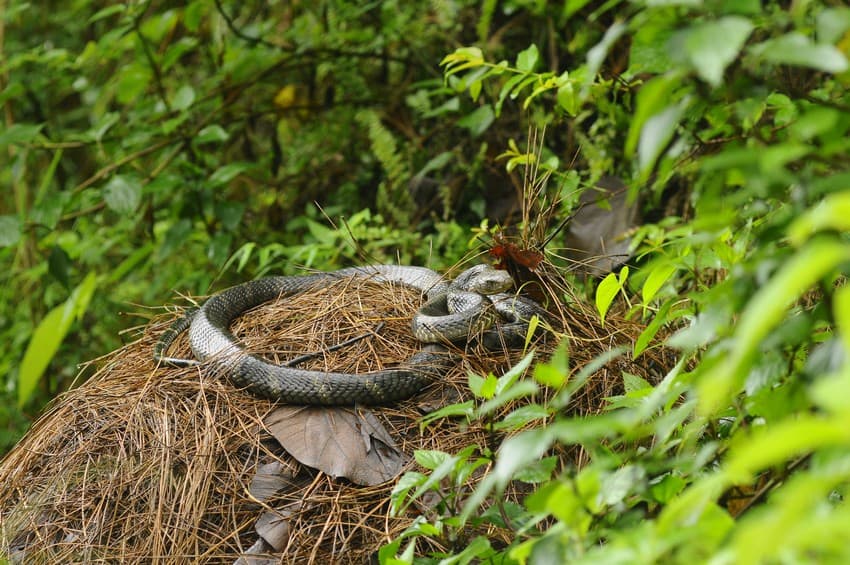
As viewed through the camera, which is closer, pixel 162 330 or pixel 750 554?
pixel 750 554

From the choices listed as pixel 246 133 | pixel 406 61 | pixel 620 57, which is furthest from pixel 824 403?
pixel 246 133

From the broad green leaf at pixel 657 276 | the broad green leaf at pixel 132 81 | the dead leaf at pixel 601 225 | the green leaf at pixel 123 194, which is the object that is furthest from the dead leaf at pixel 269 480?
the broad green leaf at pixel 132 81

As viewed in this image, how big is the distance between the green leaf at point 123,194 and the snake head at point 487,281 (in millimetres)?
2732

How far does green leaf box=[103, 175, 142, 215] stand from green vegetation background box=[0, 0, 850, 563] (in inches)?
0.6

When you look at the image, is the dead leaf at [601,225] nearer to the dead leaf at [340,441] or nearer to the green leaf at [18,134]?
the dead leaf at [340,441]

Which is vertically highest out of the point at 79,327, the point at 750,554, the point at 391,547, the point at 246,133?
the point at 750,554

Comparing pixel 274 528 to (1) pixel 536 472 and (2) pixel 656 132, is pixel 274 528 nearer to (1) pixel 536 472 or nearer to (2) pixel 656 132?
(1) pixel 536 472

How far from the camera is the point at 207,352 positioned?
3412mm

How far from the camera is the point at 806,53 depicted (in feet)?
4.26

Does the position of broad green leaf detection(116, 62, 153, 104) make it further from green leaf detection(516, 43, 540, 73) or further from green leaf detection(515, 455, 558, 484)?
green leaf detection(515, 455, 558, 484)

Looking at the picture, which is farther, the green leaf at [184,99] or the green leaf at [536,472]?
the green leaf at [184,99]

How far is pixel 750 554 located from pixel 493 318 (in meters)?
2.46

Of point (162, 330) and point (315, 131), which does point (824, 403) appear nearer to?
point (162, 330)

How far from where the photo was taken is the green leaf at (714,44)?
4.15 ft
